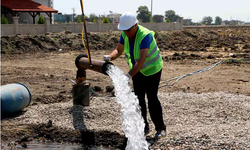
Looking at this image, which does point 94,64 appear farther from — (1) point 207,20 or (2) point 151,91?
(1) point 207,20

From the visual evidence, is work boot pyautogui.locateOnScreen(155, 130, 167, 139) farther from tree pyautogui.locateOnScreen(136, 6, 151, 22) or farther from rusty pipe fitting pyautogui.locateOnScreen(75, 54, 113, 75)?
tree pyautogui.locateOnScreen(136, 6, 151, 22)

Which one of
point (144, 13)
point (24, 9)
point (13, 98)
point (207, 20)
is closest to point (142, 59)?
point (13, 98)

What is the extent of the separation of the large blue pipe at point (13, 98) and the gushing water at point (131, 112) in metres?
2.09

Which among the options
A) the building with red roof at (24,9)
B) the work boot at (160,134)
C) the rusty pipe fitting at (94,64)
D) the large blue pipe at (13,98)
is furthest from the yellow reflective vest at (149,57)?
the building with red roof at (24,9)

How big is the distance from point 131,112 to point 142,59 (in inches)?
37.3

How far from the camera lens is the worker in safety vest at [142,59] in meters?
4.09

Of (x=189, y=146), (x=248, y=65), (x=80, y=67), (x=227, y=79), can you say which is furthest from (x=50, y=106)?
(x=248, y=65)

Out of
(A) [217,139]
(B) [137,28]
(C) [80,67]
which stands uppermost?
(B) [137,28]

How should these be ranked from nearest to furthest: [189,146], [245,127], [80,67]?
[189,146] < [245,127] < [80,67]

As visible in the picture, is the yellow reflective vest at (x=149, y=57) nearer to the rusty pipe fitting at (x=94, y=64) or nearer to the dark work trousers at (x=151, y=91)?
the dark work trousers at (x=151, y=91)

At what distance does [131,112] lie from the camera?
4.59 metres

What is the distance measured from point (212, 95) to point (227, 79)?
9.87 feet

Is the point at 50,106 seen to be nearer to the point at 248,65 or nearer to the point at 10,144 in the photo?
the point at 10,144

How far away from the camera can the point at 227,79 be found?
384 inches
